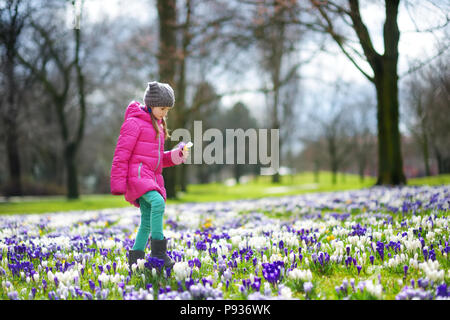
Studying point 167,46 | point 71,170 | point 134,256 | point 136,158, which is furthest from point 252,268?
point 71,170

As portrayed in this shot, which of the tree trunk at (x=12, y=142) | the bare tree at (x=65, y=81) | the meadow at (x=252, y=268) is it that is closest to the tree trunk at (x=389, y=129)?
the meadow at (x=252, y=268)

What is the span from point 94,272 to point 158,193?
1161 mm

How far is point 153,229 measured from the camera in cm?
437

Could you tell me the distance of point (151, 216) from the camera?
4332 millimetres

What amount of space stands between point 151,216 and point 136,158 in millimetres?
733

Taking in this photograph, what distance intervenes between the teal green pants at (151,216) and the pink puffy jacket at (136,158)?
11cm

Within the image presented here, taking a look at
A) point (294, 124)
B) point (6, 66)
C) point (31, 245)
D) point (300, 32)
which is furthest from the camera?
point (294, 124)

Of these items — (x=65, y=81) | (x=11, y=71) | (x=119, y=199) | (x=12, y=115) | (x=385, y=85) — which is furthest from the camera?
(x=65, y=81)

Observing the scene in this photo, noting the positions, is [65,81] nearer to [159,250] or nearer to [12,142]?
[12,142]

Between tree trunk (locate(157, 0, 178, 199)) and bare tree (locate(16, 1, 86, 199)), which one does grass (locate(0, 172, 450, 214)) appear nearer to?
Result: tree trunk (locate(157, 0, 178, 199))

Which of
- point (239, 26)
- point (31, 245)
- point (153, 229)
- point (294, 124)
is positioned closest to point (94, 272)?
point (153, 229)

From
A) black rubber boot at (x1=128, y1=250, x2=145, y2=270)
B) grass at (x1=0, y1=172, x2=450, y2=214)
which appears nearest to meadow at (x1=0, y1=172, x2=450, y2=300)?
black rubber boot at (x1=128, y1=250, x2=145, y2=270)

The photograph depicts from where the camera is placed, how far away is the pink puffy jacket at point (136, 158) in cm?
422
